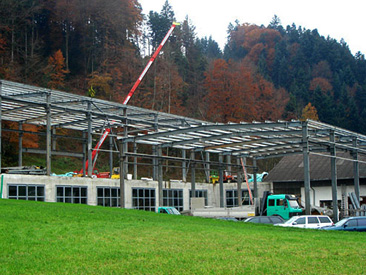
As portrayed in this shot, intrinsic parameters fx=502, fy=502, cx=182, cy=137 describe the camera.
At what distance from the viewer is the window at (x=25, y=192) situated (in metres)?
31.2

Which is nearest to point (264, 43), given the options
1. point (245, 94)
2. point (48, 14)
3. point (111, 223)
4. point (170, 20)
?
point (170, 20)

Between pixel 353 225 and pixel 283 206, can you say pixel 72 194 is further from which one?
pixel 353 225

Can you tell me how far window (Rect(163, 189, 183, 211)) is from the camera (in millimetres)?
42344

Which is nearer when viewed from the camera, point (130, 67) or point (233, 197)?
point (233, 197)

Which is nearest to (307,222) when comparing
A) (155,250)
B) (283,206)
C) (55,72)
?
(283,206)

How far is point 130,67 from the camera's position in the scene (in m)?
68.4

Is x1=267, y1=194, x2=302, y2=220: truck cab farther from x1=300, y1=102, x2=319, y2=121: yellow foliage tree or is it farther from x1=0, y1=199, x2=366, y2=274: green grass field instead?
x1=300, y1=102, x2=319, y2=121: yellow foliage tree

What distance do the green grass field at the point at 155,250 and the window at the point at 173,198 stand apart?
23483mm

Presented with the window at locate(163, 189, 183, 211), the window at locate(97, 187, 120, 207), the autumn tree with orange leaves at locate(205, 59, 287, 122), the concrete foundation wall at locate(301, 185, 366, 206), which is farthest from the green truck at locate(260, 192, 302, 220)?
the autumn tree with orange leaves at locate(205, 59, 287, 122)

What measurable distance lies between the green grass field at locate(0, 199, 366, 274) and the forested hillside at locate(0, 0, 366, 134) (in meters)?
37.7

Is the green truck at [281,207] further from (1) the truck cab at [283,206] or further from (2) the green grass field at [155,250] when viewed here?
(2) the green grass field at [155,250]

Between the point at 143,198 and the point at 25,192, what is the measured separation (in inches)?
427

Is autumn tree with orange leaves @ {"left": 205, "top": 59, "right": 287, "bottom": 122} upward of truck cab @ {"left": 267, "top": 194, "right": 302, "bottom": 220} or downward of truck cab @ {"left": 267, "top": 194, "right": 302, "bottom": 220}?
upward

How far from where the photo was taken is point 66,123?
136ft
